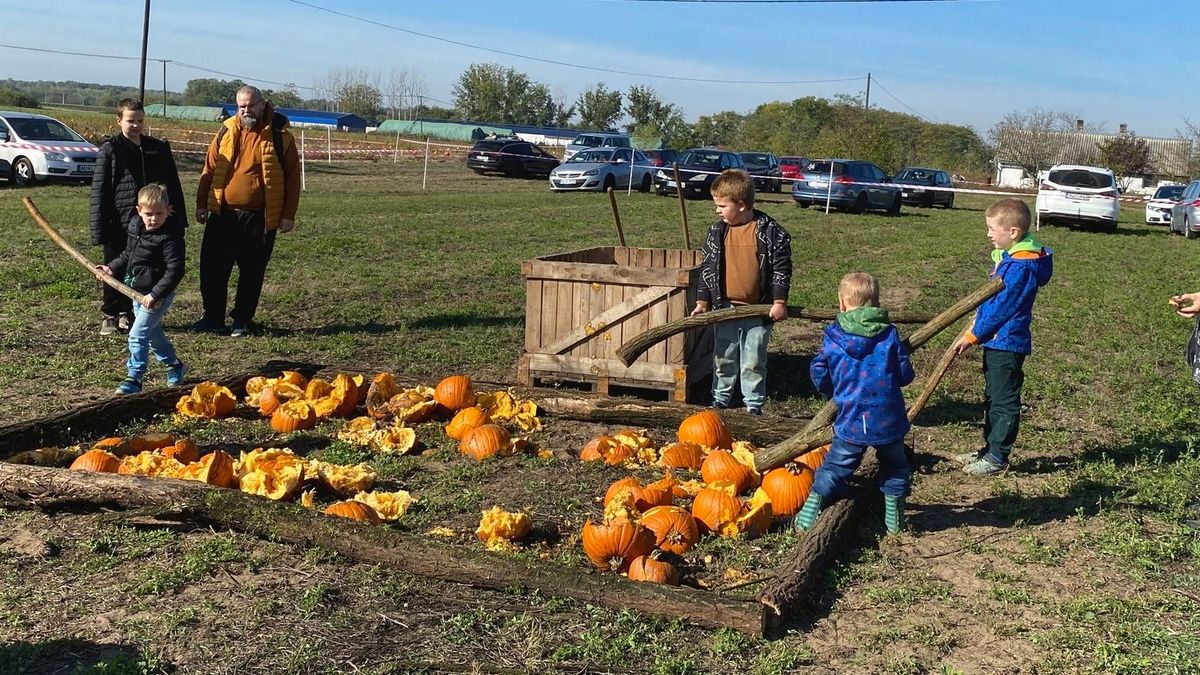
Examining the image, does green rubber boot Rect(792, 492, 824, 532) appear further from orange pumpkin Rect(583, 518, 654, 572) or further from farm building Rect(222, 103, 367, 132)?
farm building Rect(222, 103, 367, 132)

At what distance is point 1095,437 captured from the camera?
24.2 feet

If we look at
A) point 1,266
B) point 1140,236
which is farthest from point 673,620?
point 1140,236

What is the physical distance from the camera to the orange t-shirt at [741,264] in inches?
285

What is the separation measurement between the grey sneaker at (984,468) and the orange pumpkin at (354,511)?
3457 mm

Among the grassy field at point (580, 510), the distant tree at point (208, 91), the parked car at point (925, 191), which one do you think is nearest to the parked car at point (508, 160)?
the parked car at point (925, 191)

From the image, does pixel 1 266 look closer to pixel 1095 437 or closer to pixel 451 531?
pixel 451 531

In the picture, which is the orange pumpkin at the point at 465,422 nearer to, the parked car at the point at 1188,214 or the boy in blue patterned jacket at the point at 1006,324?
the boy in blue patterned jacket at the point at 1006,324

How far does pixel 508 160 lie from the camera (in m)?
39.4

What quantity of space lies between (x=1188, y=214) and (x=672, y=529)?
27.0 metres

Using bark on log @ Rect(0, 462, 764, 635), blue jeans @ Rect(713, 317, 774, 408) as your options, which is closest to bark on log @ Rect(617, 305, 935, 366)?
blue jeans @ Rect(713, 317, 774, 408)

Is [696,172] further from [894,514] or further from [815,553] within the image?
[815,553]

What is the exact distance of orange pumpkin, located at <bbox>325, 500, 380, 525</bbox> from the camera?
5.16m

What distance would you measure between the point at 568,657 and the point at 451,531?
4.44ft

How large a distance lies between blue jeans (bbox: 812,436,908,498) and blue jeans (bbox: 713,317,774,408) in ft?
6.36
